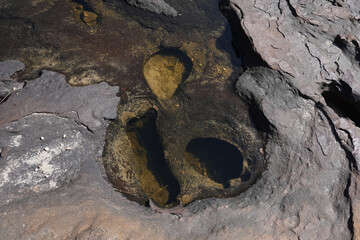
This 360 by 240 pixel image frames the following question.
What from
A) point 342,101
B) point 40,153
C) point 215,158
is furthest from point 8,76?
point 342,101

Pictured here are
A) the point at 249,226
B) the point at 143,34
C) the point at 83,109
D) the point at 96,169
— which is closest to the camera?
the point at 249,226

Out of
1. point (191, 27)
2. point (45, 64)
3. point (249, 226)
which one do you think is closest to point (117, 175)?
point (249, 226)

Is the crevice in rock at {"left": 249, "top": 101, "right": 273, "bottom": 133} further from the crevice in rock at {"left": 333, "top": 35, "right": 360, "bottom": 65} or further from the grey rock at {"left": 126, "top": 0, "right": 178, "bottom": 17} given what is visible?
the grey rock at {"left": 126, "top": 0, "right": 178, "bottom": 17}

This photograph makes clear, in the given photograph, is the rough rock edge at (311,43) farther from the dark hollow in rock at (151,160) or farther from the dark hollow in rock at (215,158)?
the dark hollow in rock at (151,160)

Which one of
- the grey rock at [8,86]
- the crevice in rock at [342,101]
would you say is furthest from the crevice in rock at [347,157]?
the grey rock at [8,86]

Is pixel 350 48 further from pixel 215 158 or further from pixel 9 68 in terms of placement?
pixel 9 68

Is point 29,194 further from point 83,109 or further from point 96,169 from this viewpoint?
point 83,109
